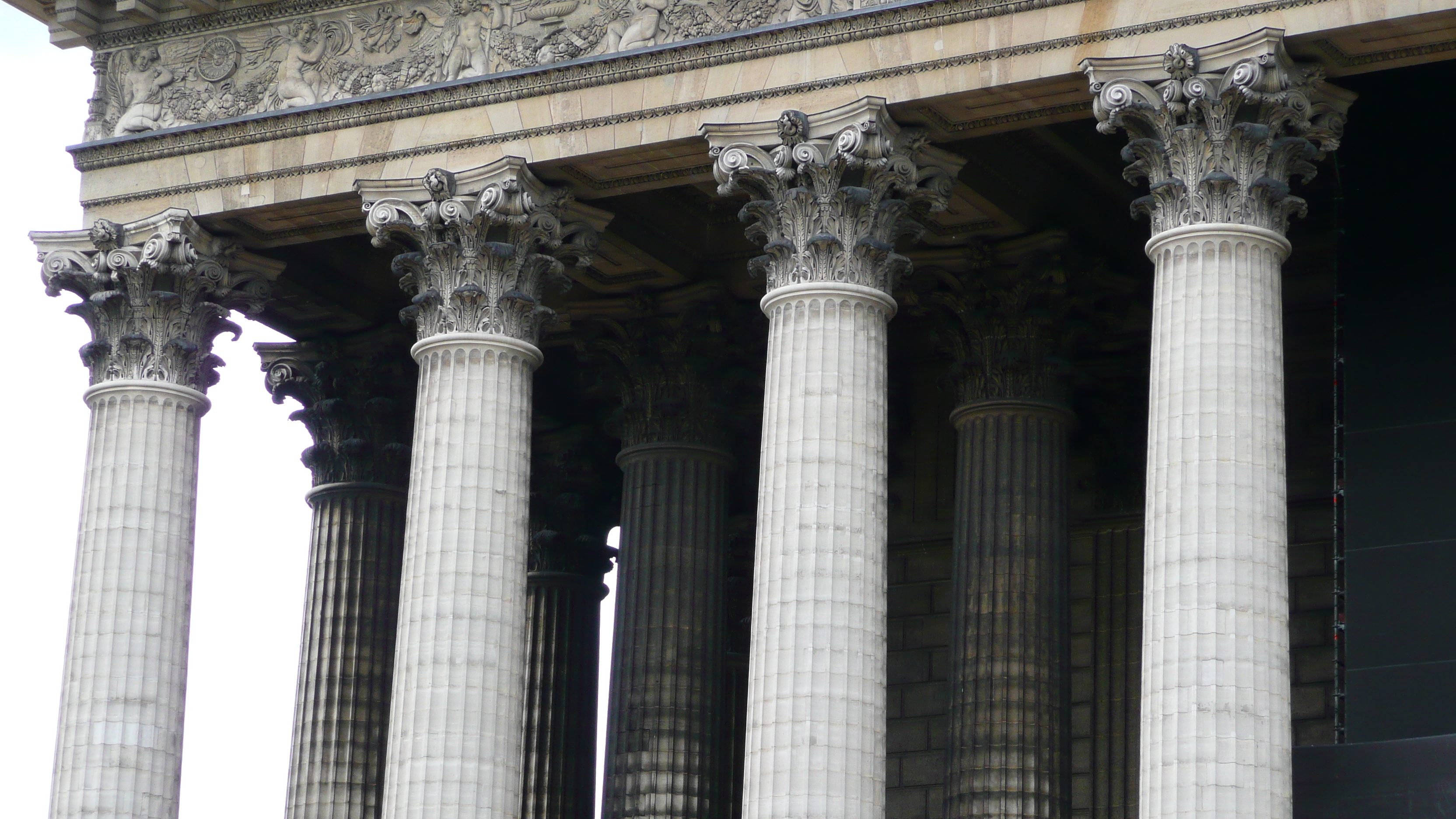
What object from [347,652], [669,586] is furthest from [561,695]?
[669,586]

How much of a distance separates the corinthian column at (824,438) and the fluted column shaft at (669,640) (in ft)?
24.6

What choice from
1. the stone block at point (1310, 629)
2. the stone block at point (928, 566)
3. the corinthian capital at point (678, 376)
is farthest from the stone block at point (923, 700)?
the stone block at point (1310, 629)

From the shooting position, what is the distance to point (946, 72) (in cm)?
4056

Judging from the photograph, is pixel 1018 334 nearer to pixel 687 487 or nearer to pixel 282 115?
pixel 687 487

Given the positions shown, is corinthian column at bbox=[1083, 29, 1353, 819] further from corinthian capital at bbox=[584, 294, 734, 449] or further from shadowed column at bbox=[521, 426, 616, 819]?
shadowed column at bbox=[521, 426, 616, 819]

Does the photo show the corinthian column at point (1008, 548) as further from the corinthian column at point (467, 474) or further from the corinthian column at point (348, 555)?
the corinthian column at point (348, 555)

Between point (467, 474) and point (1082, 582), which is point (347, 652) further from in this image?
point (1082, 582)

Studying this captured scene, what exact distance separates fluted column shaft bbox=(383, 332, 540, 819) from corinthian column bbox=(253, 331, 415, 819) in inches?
270

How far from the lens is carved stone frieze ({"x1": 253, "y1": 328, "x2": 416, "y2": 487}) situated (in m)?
51.7

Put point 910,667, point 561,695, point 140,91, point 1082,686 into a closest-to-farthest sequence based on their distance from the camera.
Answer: point 140,91 → point 1082,686 → point 910,667 → point 561,695

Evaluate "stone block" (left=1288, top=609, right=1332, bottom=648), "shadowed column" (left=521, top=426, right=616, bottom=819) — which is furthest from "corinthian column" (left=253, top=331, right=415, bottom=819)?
"stone block" (left=1288, top=609, right=1332, bottom=648)

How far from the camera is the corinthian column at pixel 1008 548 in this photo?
43.8 metres

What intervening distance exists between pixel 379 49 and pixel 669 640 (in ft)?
37.9

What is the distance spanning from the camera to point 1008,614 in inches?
1758
